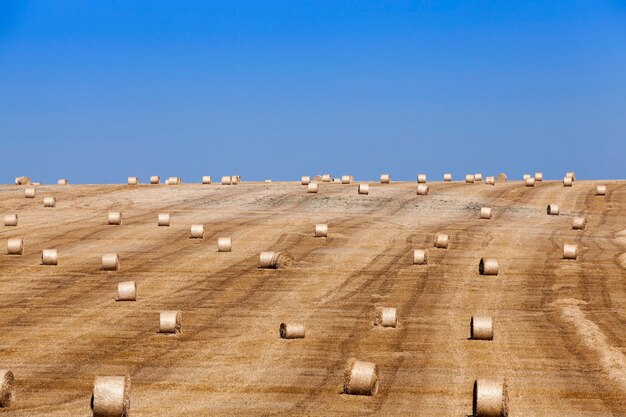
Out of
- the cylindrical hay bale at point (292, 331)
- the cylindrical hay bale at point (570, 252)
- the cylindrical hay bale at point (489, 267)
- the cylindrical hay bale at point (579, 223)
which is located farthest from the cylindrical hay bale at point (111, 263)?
the cylindrical hay bale at point (579, 223)

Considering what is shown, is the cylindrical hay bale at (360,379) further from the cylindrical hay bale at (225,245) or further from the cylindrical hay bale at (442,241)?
the cylindrical hay bale at (442,241)

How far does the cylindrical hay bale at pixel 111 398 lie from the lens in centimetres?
2041

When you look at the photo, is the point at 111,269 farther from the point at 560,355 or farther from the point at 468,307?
the point at 560,355

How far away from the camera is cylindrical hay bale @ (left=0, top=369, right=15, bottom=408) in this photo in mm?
21500

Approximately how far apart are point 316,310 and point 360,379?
35.5 ft

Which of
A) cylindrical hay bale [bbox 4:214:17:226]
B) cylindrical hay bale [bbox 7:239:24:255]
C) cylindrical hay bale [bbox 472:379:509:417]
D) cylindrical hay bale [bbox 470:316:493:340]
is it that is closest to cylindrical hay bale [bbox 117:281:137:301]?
cylindrical hay bale [bbox 470:316:493:340]

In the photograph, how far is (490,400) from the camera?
2064cm

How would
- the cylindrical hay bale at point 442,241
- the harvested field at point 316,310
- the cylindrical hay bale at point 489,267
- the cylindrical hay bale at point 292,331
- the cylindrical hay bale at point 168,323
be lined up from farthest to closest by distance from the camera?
the cylindrical hay bale at point 442,241, the cylindrical hay bale at point 489,267, the cylindrical hay bale at point 168,323, the cylindrical hay bale at point 292,331, the harvested field at point 316,310

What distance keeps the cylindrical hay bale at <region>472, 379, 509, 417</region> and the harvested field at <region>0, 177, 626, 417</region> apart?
0.86 m

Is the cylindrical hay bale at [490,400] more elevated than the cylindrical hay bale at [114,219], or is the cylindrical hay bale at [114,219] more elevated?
the cylindrical hay bale at [114,219]

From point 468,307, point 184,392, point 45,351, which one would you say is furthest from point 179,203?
point 184,392

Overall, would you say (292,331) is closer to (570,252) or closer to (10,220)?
(570,252)

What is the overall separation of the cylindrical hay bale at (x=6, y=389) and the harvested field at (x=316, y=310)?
0.18 metres

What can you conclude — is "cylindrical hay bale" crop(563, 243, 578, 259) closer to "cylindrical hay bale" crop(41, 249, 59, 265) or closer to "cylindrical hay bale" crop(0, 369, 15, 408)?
"cylindrical hay bale" crop(41, 249, 59, 265)
